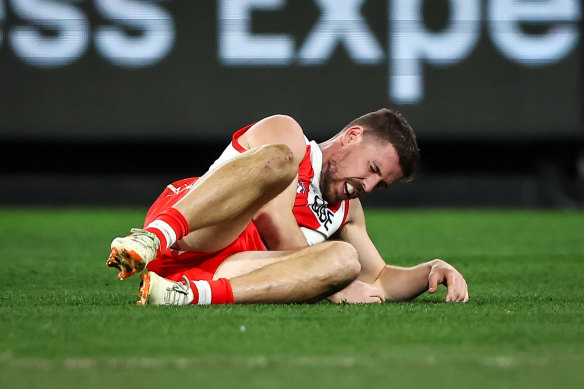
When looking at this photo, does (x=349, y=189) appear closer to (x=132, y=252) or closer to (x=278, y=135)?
(x=278, y=135)

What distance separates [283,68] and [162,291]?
6.70 m

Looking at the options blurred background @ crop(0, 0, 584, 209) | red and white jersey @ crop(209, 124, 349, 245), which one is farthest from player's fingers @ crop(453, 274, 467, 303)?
blurred background @ crop(0, 0, 584, 209)

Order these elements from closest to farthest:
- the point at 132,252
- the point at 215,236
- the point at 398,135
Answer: the point at 132,252 < the point at 215,236 < the point at 398,135

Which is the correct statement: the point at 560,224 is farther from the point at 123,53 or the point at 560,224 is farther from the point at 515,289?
the point at 515,289

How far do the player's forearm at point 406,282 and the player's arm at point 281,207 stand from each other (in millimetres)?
408

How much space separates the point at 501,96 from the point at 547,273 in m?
5.19

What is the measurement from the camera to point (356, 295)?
126 inches

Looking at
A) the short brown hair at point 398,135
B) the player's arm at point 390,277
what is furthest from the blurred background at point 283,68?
the short brown hair at point 398,135

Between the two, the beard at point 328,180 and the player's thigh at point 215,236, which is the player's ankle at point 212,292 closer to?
the player's thigh at point 215,236

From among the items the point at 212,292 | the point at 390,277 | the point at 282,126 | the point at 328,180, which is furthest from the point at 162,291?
the point at 390,277

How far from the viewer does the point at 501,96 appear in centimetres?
953

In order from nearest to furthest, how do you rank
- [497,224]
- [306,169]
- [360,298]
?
[360,298] → [306,169] → [497,224]

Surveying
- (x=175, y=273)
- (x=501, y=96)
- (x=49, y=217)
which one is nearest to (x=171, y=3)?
(x=49, y=217)

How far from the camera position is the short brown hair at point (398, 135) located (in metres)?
3.36
